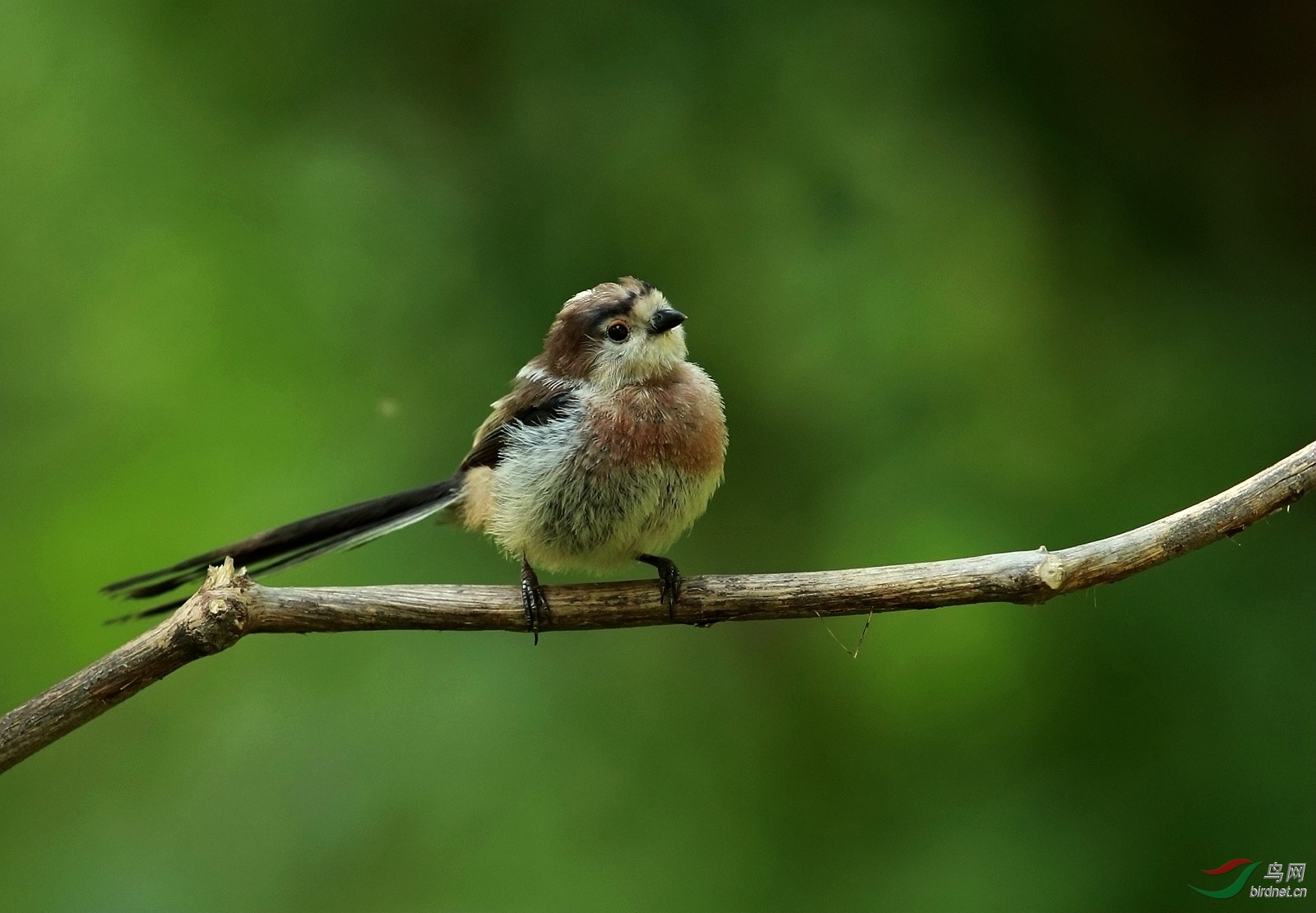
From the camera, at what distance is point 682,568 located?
3617 millimetres

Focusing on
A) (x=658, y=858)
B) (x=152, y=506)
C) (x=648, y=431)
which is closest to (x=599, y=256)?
(x=648, y=431)

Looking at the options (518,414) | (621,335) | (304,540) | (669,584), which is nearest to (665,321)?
(621,335)

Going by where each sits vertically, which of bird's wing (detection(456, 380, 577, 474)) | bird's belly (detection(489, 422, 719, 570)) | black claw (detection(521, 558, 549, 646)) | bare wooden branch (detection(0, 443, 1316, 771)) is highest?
bird's wing (detection(456, 380, 577, 474))

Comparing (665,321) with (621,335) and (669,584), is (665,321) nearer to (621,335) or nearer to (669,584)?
(621,335)

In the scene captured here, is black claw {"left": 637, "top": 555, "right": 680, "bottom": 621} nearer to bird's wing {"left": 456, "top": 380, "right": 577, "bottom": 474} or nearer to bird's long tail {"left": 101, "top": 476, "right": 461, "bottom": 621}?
bird's wing {"left": 456, "top": 380, "right": 577, "bottom": 474}

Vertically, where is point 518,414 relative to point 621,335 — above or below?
below

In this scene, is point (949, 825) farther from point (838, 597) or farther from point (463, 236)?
point (463, 236)

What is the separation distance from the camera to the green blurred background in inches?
134

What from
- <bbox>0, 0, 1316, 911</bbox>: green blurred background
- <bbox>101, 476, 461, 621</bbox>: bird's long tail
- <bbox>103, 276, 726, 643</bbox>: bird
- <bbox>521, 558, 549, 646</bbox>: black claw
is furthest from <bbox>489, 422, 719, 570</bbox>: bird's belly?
<bbox>0, 0, 1316, 911</bbox>: green blurred background

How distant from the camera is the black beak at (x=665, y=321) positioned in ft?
9.77

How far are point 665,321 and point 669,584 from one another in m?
0.69

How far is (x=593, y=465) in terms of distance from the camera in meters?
2.96

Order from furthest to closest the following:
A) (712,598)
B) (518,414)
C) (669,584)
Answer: (518,414) → (669,584) → (712,598)

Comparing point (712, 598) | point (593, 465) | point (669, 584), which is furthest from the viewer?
point (593, 465)
